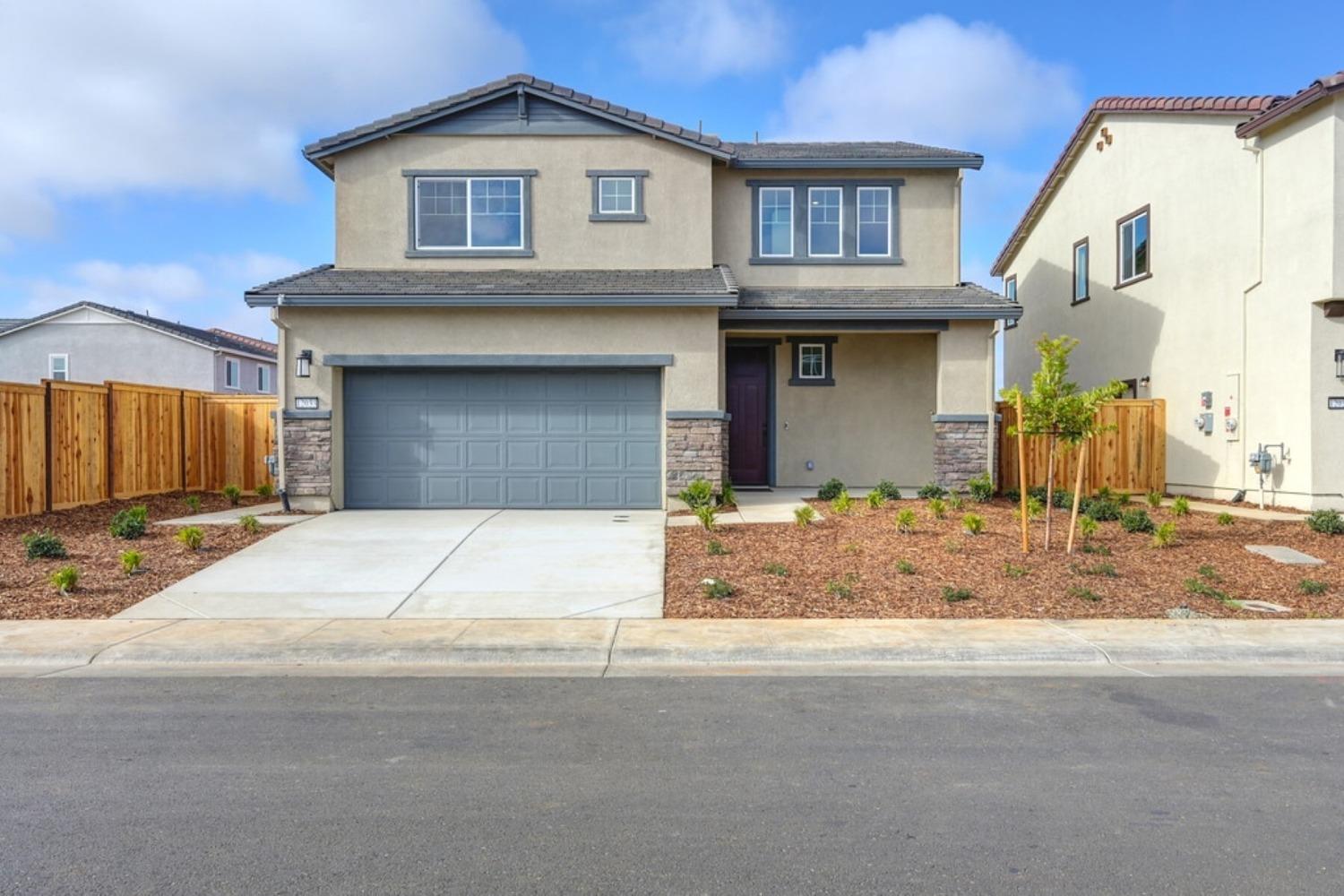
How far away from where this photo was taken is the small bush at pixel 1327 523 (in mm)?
12141

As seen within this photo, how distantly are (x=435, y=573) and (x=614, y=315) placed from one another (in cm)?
581

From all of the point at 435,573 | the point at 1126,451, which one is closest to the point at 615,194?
the point at 435,573

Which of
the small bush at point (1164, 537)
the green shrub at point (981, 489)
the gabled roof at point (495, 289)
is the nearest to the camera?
the small bush at point (1164, 537)

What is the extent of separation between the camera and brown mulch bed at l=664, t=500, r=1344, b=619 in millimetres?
8719

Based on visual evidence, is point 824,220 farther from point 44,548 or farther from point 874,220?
point 44,548

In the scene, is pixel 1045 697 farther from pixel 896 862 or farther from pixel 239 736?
pixel 239 736

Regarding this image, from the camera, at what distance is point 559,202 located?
15.8 m

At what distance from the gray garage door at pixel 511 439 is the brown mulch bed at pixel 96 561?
269 centimetres

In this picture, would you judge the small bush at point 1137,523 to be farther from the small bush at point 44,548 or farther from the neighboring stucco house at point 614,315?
the small bush at point 44,548

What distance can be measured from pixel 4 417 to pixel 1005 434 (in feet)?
53.5

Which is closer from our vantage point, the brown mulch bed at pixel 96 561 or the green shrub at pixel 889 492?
the brown mulch bed at pixel 96 561

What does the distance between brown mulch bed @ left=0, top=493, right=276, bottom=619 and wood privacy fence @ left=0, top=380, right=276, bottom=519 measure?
50cm

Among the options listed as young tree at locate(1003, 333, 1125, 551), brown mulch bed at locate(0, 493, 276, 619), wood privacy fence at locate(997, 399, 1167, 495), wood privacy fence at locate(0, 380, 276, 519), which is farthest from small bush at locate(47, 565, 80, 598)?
wood privacy fence at locate(997, 399, 1167, 495)

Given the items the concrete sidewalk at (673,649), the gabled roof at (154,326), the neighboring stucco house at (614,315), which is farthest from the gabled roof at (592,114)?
the gabled roof at (154,326)
